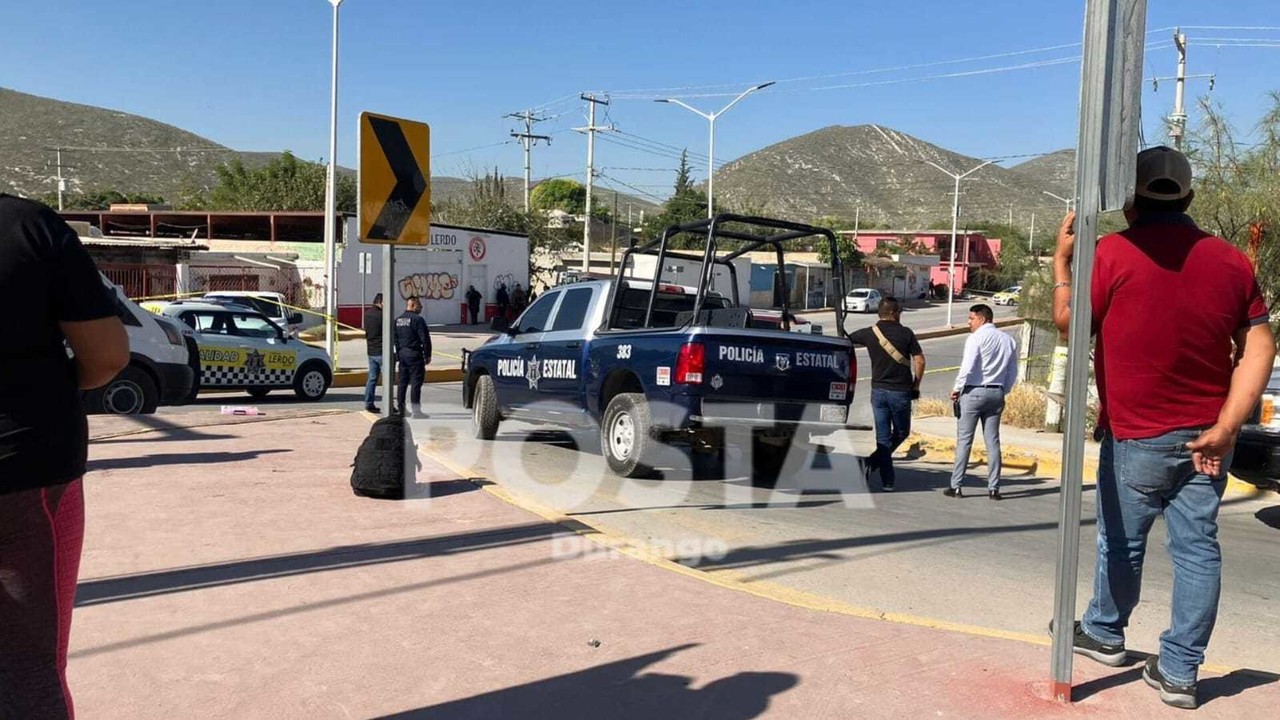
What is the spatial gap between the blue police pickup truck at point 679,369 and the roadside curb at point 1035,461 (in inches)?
108

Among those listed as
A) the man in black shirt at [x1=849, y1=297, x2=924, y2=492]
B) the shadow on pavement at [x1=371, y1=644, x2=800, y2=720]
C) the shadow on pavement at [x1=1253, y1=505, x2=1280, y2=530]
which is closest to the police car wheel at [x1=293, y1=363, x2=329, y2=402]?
the man in black shirt at [x1=849, y1=297, x2=924, y2=492]

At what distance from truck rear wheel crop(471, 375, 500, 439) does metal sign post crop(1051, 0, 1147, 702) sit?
916cm

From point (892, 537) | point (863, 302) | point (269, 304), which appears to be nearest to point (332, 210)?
point (269, 304)

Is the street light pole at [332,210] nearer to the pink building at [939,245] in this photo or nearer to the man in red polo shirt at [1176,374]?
the man in red polo shirt at [1176,374]

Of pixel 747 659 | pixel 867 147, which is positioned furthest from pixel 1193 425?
pixel 867 147

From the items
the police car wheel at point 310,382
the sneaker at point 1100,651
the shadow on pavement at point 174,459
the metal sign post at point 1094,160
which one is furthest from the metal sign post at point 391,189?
the police car wheel at point 310,382

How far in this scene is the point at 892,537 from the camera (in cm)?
754

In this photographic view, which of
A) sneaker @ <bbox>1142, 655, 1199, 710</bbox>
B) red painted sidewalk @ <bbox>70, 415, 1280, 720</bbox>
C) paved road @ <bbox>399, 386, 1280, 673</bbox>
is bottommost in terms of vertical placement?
paved road @ <bbox>399, 386, 1280, 673</bbox>

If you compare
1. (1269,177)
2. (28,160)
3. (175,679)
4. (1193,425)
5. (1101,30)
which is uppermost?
(28,160)

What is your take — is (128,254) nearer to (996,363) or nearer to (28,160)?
(996,363)

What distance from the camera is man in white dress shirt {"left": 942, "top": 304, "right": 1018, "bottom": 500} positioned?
9.30 meters

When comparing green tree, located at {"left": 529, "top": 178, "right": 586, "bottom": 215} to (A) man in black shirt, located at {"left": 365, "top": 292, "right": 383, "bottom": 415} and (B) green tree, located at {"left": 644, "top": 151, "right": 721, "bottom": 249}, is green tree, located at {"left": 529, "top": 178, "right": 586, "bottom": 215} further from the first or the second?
(A) man in black shirt, located at {"left": 365, "top": 292, "right": 383, "bottom": 415}

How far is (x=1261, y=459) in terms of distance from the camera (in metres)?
7.90

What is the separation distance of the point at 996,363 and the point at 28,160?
10801 cm
